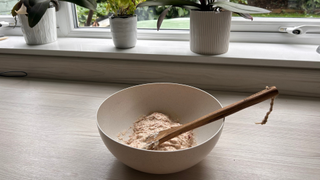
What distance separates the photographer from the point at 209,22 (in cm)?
85

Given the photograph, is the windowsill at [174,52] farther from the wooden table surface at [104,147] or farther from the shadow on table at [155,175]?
the shadow on table at [155,175]

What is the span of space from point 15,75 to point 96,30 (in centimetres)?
44

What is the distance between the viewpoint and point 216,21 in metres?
0.85

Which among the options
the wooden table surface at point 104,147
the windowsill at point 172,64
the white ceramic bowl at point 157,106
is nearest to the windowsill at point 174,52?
the windowsill at point 172,64

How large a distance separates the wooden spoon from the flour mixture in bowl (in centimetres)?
2

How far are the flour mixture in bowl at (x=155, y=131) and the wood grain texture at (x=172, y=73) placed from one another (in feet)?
0.93

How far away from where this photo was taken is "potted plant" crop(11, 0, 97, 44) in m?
0.95

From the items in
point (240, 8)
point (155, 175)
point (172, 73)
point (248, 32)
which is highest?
point (240, 8)

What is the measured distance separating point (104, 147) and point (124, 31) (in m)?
0.52

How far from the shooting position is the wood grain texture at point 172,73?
86 cm

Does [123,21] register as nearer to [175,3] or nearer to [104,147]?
[175,3]

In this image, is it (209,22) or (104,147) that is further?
(209,22)

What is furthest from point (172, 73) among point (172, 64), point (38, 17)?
point (38, 17)

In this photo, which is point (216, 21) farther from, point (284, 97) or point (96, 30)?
point (96, 30)
